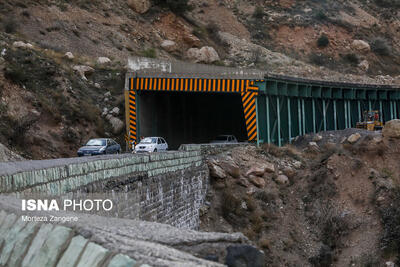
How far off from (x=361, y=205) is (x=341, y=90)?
16.1m

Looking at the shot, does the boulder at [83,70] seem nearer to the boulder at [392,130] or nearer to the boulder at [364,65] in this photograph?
the boulder at [392,130]

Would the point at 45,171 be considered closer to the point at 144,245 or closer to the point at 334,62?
the point at 144,245

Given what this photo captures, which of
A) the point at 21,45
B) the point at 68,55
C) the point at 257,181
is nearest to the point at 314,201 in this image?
the point at 257,181

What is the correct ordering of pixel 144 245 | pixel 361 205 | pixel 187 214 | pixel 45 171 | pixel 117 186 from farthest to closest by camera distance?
pixel 361 205 < pixel 187 214 < pixel 117 186 < pixel 45 171 < pixel 144 245

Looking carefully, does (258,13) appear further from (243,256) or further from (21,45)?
(243,256)

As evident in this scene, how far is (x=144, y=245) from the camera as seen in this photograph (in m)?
6.23

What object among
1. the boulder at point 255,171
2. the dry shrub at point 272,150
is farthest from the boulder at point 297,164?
the boulder at point 255,171

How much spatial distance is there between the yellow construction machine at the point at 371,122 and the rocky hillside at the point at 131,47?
1304 centimetres

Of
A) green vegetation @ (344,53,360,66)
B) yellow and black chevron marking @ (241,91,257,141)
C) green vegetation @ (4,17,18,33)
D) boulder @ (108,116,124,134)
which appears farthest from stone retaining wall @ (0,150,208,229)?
green vegetation @ (344,53,360,66)

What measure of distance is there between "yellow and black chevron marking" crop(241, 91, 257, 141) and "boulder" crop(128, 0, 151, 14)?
28130 millimetres

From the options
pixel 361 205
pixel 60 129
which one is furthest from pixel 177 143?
pixel 361 205

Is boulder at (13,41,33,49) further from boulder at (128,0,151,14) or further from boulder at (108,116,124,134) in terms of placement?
boulder at (128,0,151,14)

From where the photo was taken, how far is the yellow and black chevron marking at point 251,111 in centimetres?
3041

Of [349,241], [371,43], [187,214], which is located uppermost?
[371,43]
